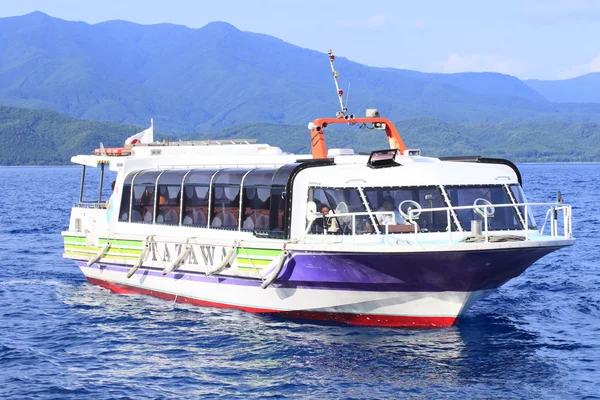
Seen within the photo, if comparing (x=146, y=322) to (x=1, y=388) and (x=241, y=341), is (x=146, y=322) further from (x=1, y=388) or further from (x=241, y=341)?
(x=1, y=388)

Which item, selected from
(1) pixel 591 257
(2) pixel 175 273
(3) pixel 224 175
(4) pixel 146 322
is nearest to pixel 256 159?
(3) pixel 224 175

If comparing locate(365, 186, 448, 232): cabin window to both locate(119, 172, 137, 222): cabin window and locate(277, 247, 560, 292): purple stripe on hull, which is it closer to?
locate(277, 247, 560, 292): purple stripe on hull

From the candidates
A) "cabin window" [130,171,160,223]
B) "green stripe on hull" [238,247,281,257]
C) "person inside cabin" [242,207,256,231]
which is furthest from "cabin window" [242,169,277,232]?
"cabin window" [130,171,160,223]

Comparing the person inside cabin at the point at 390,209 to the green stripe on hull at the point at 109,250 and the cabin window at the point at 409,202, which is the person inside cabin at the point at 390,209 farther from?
the green stripe on hull at the point at 109,250

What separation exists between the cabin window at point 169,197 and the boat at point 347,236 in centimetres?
4

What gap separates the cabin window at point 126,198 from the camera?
84.7ft

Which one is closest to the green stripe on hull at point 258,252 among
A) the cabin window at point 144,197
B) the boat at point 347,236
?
the boat at point 347,236

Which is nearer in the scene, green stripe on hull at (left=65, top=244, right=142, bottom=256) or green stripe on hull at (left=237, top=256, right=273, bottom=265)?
green stripe on hull at (left=237, top=256, right=273, bottom=265)

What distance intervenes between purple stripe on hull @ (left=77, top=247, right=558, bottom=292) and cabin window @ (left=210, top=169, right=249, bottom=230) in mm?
2638

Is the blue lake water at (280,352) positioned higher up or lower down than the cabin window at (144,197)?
lower down

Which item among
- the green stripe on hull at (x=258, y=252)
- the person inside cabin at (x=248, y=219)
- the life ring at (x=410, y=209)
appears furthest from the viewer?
the person inside cabin at (x=248, y=219)

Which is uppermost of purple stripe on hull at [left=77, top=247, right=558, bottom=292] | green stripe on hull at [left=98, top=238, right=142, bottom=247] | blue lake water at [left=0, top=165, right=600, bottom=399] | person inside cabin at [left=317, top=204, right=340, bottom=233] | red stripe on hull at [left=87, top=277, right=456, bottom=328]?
person inside cabin at [left=317, top=204, right=340, bottom=233]

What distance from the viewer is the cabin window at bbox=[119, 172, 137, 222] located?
2583 centimetres

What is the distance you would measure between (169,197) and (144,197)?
114 centimetres
